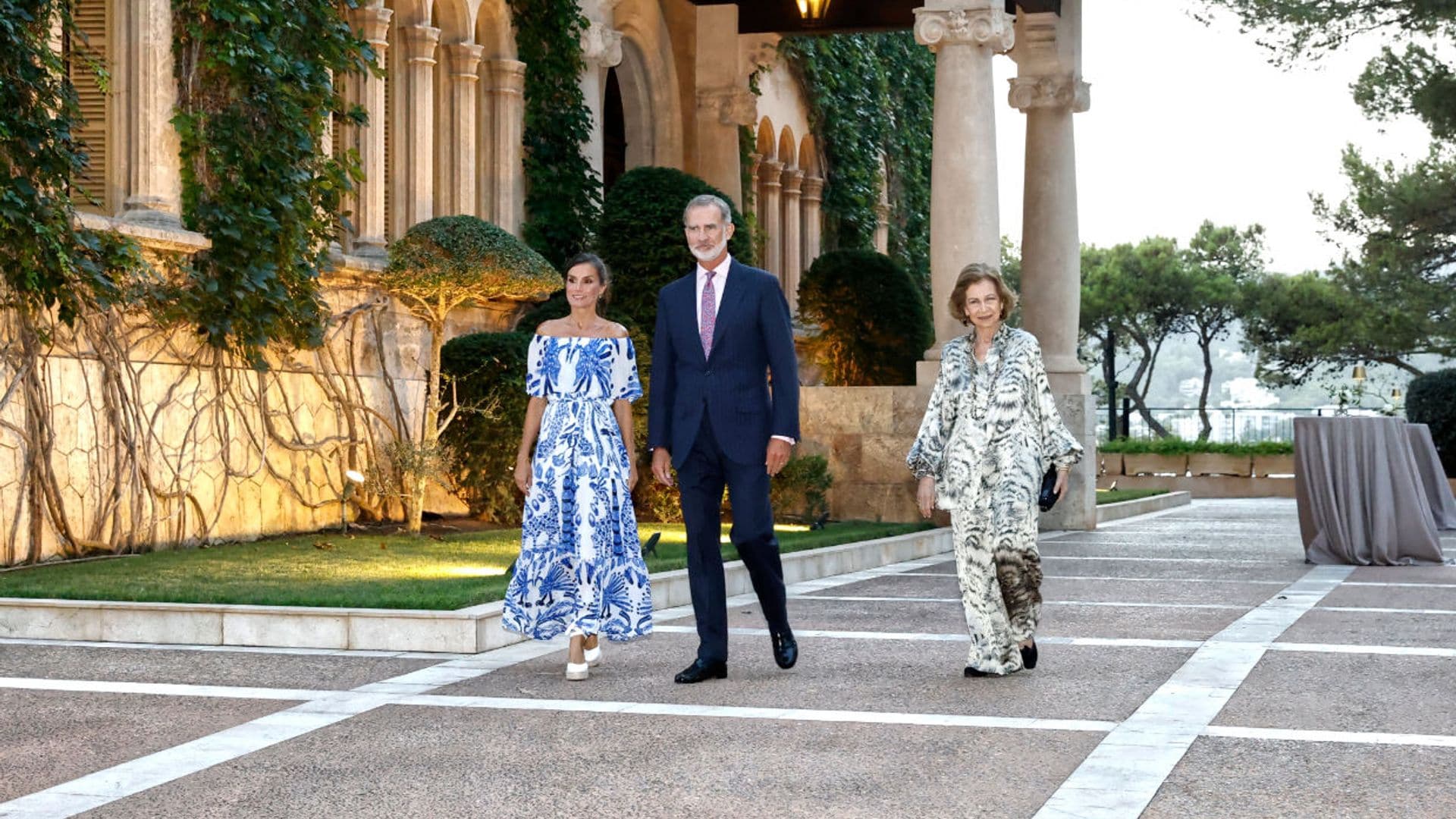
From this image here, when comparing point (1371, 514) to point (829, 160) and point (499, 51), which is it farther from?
point (829, 160)

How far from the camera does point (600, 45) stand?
1947 cm

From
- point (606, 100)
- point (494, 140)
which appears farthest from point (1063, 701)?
point (606, 100)

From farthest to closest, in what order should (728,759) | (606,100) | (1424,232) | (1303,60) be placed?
(1424,232), (1303,60), (606,100), (728,759)

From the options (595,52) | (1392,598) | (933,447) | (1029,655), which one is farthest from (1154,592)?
(595,52)

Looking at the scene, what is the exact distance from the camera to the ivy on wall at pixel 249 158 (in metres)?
13.8

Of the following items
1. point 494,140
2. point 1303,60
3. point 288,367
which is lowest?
point 288,367

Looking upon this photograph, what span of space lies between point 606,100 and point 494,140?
4.95m

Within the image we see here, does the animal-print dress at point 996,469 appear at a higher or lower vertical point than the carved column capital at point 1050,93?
lower

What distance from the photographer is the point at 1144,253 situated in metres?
61.2

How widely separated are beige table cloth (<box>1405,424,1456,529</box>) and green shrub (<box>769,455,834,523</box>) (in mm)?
5348

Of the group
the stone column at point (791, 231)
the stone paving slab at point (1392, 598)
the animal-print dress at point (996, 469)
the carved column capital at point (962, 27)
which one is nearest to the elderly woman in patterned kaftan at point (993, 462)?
the animal-print dress at point (996, 469)

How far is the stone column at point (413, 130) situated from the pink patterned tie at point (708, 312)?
995 centimetres

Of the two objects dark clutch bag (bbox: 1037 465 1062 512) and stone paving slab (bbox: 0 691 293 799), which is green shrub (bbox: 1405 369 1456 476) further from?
stone paving slab (bbox: 0 691 293 799)

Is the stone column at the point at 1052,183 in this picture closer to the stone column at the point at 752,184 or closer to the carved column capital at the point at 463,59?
the stone column at the point at 752,184
